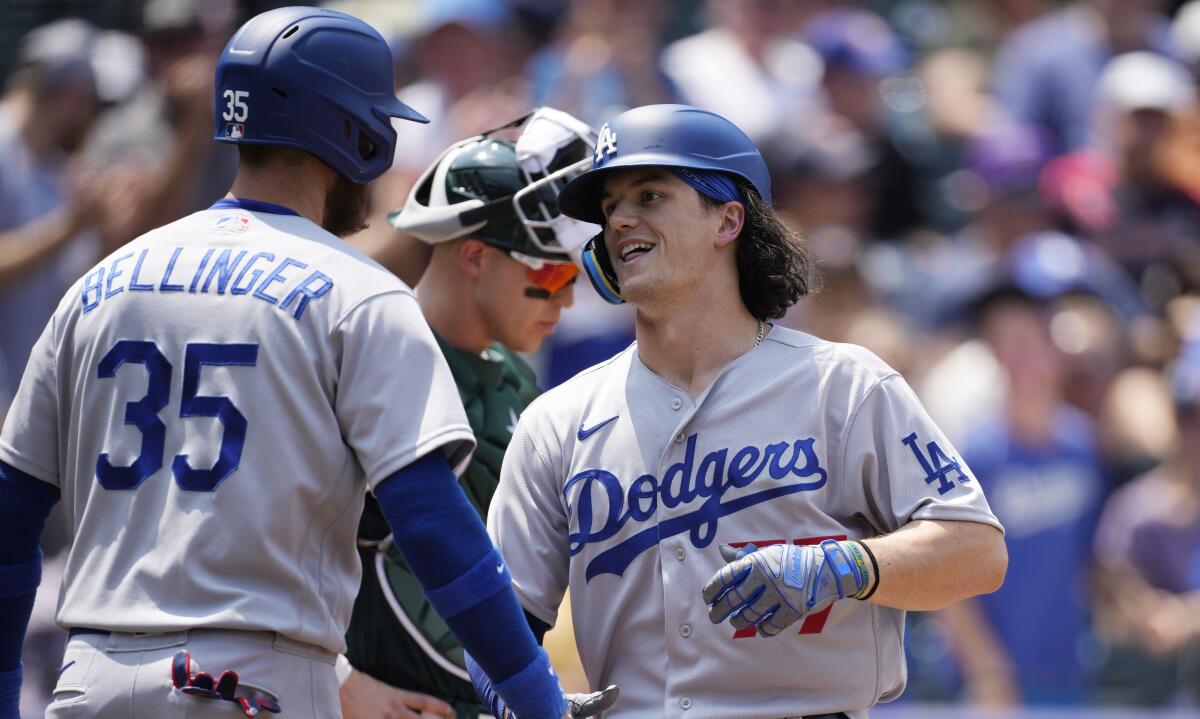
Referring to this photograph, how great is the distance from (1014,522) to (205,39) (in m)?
4.18

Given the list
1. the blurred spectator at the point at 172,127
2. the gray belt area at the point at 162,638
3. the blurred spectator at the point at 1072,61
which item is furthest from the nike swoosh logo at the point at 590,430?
the blurred spectator at the point at 1072,61

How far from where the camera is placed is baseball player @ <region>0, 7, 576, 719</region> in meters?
3.08

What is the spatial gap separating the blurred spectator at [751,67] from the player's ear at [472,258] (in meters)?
3.95

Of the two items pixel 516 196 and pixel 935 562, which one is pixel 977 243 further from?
pixel 935 562

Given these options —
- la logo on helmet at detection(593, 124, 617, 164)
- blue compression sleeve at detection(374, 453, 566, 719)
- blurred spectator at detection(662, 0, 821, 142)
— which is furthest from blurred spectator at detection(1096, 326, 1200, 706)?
blue compression sleeve at detection(374, 453, 566, 719)

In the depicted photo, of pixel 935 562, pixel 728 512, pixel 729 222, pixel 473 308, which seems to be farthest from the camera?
pixel 473 308

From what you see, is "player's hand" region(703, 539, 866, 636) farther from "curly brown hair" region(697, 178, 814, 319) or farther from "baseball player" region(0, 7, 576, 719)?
"curly brown hair" region(697, 178, 814, 319)

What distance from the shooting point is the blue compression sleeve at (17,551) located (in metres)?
3.29

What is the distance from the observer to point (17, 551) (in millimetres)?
3291

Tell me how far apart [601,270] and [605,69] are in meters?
4.49

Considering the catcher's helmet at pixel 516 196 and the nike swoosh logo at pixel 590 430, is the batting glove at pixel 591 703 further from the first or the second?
the catcher's helmet at pixel 516 196

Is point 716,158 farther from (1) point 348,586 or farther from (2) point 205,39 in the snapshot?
(2) point 205,39

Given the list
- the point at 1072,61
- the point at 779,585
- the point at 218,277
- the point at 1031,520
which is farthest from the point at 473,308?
the point at 1072,61

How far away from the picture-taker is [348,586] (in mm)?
3297
